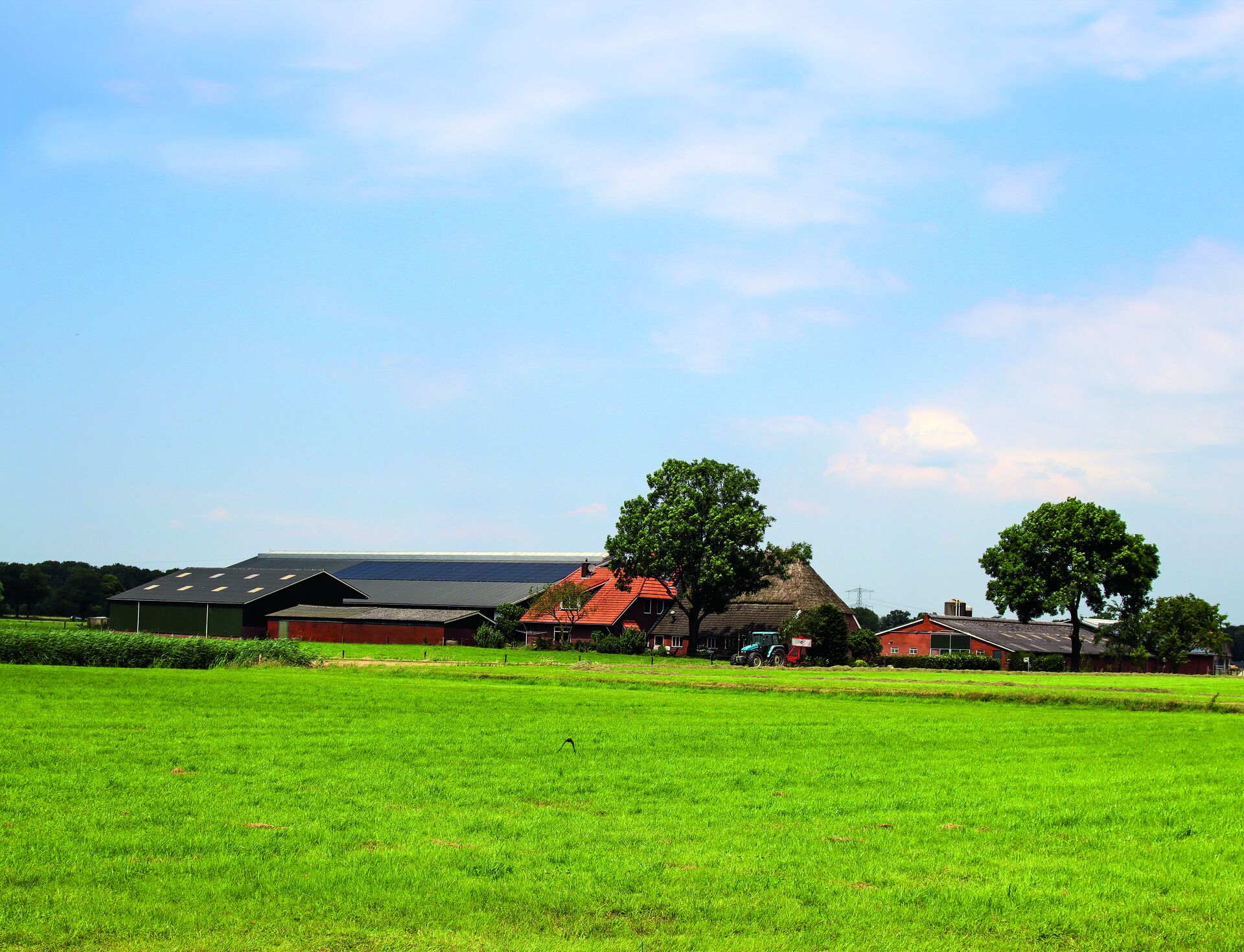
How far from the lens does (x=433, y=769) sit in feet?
59.7

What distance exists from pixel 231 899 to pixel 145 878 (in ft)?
3.84

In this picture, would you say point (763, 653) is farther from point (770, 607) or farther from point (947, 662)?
point (770, 607)

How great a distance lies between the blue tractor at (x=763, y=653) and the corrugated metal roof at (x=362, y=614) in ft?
119

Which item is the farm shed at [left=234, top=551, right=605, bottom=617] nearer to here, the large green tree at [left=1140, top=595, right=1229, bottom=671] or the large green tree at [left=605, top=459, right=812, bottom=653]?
the large green tree at [left=605, top=459, right=812, bottom=653]

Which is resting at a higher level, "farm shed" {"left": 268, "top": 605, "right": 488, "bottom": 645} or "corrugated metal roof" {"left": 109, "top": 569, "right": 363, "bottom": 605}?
"corrugated metal roof" {"left": 109, "top": 569, "right": 363, "bottom": 605}

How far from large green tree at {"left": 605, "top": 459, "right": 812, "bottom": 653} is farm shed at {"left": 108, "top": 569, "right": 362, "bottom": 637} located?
32.3 m

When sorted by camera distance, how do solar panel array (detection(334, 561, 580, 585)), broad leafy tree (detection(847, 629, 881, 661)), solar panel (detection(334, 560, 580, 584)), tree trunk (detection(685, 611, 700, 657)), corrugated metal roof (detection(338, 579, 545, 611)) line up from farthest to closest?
solar panel (detection(334, 560, 580, 584)) → solar panel array (detection(334, 561, 580, 585)) → corrugated metal roof (detection(338, 579, 545, 611)) → tree trunk (detection(685, 611, 700, 657)) → broad leafy tree (detection(847, 629, 881, 661))

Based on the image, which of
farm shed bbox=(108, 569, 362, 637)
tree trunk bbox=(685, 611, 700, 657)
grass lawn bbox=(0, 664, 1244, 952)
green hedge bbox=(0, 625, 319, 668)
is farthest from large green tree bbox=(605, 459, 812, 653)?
grass lawn bbox=(0, 664, 1244, 952)

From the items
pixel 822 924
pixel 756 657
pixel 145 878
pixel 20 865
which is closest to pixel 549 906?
pixel 822 924

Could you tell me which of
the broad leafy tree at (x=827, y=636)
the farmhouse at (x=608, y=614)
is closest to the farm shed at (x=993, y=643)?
the broad leafy tree at (x=827, y=636)

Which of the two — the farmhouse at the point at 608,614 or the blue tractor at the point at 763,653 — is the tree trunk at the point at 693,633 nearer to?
the farmhouse at the point at 608,614

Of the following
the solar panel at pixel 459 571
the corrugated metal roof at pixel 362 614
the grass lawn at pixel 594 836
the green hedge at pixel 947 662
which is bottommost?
the green hedge at pixel 947 662

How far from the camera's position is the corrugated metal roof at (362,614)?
102m

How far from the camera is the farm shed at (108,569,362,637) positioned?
10056cm
